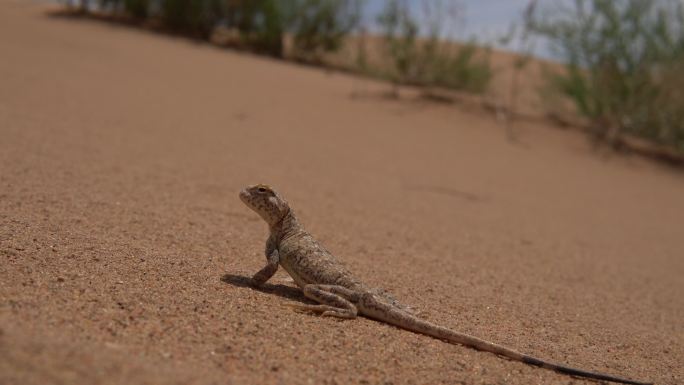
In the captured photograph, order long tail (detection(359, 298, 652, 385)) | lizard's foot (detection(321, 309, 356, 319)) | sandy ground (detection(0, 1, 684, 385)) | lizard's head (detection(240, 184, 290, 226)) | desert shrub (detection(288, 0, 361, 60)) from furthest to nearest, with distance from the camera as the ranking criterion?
desert shrub (detection(288, 0, 361, 60))
lizard's head (detection(240, 184, 290, 226))
lizard's foot (detection(321, 309, 356, 319))
long tail (detection(359, 298, 652, 385))
sandy ground (detection(0, 1, 684, 385))

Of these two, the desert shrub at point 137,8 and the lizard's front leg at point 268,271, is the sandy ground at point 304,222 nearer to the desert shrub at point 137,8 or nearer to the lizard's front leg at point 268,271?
the lizard's front leg at point 268,271

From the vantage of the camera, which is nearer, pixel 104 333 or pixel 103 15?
pixel 104 333

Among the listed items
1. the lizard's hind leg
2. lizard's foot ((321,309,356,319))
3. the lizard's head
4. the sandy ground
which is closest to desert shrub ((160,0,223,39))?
the sandy ground

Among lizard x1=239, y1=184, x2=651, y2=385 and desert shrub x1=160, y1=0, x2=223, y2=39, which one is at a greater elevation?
desert shrub x1=160, y1=0, x2=223, y2=39

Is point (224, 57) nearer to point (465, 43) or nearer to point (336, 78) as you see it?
point (336, 78)

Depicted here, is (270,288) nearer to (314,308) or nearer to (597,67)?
(314,308)

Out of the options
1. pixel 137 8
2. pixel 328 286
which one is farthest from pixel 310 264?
pixel 137 8

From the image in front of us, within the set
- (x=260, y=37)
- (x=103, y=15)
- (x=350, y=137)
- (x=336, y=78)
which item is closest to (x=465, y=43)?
(x=336, y=78)

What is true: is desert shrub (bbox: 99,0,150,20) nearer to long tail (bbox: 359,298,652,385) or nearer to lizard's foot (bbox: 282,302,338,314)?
lizard's foot (bbox: 282,302,338,314)
